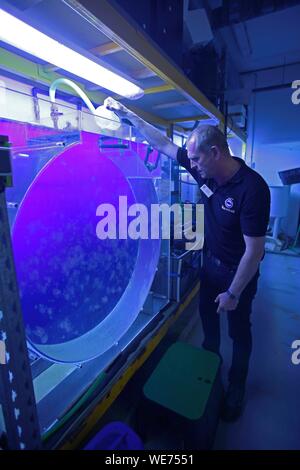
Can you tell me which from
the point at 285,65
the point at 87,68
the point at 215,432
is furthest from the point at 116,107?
the point at 285,65

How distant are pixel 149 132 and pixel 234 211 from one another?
65 centimetres

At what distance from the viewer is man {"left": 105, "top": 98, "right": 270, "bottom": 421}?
1.10 metres

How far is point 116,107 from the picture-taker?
1.19 meters

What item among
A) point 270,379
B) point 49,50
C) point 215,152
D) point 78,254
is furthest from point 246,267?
point 49,50

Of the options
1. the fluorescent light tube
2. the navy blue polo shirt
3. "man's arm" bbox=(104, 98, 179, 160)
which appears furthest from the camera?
"man's arm" bbox=(104, 98, 179, 160)

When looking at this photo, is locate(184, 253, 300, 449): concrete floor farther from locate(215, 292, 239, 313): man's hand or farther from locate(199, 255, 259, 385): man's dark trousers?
locate(215, 292, 239, 313): man's hand

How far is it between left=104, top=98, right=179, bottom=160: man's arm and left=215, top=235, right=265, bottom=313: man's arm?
68 centimetres

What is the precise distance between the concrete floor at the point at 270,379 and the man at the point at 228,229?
96mm

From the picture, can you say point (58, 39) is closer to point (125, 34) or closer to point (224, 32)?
point (125, 34)

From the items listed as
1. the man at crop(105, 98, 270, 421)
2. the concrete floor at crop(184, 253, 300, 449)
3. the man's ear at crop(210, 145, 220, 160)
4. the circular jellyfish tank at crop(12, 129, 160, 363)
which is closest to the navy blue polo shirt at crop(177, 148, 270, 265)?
the man at crop(105, 98, 270, 421)

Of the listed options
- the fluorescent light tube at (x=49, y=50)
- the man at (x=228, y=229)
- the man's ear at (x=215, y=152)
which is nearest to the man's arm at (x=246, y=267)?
the man at (x=228, y=229)

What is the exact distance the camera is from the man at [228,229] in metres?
1.10

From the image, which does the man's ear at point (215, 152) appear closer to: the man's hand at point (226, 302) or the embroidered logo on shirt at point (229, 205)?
the embroidered logo on shirt at point (229, 205)

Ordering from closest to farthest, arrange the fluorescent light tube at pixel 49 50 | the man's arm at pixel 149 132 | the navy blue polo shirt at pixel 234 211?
the fluorescent light tube at pixel 49 50, the navy blue polo shirt at pixel 234 211, the man's arm at pixel 149 132
